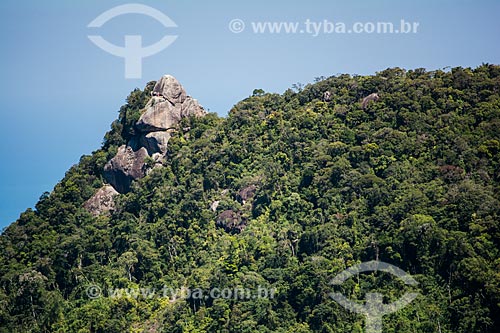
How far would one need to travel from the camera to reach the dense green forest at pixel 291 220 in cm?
6384

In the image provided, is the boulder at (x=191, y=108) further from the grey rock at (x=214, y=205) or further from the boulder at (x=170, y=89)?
the grey rock at (x=214, y=205)

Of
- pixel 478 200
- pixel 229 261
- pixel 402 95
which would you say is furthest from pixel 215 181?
pixel 478 200

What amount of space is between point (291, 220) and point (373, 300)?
14.7 meters

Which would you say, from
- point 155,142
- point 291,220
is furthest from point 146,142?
point 291,220

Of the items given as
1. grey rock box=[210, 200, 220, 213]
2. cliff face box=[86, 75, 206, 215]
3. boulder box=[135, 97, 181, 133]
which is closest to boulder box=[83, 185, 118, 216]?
cliff face box=[86, 75, 206, 215]

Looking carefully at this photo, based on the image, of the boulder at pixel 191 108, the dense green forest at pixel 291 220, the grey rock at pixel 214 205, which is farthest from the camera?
the boulder at pixel 191 108

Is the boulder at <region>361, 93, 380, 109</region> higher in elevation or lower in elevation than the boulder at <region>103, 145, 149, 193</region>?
higher

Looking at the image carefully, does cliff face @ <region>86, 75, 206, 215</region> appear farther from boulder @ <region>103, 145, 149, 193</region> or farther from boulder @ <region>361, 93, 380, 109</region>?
boulder @ <region>361, 93, 380, 109</region>

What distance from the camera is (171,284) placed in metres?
76.4

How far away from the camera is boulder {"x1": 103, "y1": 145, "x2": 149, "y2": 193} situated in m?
88.8

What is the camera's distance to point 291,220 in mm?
76875
